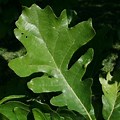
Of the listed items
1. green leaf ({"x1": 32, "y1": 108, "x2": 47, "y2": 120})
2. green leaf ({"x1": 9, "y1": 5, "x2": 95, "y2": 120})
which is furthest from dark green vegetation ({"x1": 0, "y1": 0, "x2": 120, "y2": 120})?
green leaf ({"x1": 32, "y1": 108, "x2": 47, "y2": 120})

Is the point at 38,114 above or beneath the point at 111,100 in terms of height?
above

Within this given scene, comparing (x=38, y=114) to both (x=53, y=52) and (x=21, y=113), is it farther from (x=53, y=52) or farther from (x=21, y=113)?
(x=53, y=52)

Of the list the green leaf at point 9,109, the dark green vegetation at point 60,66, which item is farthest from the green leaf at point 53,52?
the green leaf at point 9,109

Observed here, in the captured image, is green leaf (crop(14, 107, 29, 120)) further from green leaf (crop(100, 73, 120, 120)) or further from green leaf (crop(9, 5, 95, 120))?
green leaf (crop(100, 73, 120, 120))

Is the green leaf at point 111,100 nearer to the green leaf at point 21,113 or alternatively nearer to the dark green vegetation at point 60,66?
the dark green vegetation at point 60,66

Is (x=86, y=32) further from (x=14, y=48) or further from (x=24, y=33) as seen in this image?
(x=14, y=48)

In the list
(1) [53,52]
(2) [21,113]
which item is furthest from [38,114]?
(1) [53,52]

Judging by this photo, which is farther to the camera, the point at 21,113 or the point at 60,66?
the point at 60,66
